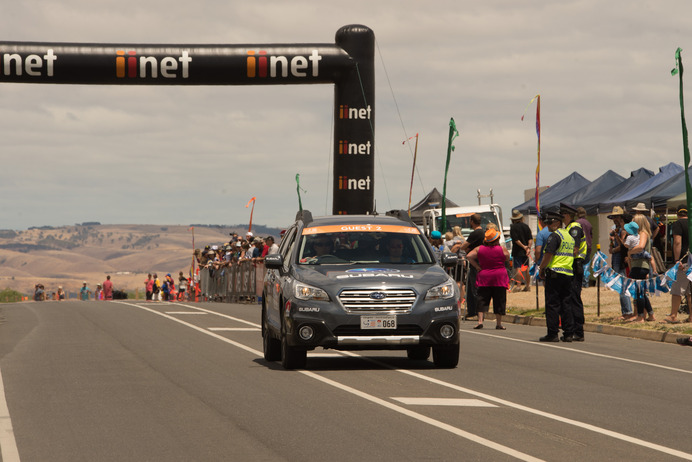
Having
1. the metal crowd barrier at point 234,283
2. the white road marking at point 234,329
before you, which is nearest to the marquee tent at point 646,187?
the metal crowd barrier at point 234,283

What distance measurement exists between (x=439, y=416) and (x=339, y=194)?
A: 67.1ft

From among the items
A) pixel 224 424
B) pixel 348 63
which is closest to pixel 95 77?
pixel 348 63

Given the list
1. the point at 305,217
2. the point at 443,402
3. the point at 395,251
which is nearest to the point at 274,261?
the point at 305,217

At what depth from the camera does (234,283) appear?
38938mm

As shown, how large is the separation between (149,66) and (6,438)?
2085 cm

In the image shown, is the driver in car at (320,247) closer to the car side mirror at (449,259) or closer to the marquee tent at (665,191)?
the car side mirror at (449,259)

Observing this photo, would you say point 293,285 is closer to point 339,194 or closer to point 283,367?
point 283,367

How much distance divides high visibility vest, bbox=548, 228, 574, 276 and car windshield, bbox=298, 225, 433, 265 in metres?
4.14

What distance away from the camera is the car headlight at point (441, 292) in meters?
12.7

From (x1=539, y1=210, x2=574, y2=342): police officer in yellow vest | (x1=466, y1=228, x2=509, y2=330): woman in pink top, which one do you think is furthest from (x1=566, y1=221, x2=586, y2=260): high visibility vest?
(x1=466, y1=228, x2=509, y2=330): woman in pink top

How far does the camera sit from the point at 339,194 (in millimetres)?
29688

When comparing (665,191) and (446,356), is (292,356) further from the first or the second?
(665,191)

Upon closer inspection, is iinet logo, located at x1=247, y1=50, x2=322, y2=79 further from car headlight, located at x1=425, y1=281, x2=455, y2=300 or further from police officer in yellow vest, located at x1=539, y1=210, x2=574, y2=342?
car headlight, located at x1=425, y1=281, x2=455, y2=300

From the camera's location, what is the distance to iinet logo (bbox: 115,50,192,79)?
2827 cm
